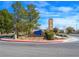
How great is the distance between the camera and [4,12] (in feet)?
133

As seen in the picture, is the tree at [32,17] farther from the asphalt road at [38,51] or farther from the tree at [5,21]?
the asphalt road at [38,51]

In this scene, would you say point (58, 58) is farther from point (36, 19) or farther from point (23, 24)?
point (36, 19)

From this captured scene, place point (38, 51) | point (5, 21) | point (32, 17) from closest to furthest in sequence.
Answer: point (38, 51) → point (32, 17) → point (5, 21)

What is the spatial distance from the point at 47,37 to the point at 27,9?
22.5 feet

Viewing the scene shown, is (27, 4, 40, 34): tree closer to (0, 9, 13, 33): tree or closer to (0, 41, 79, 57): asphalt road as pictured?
(0, 9, 13, 33): tree

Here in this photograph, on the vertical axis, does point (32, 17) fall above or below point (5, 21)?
above

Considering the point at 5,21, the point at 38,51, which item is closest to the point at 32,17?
the point at 5,21

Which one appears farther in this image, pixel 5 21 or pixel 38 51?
pixel 5 21

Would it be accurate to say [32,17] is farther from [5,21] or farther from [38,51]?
[38,51]

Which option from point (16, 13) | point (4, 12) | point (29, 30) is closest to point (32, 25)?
point (29, 30)

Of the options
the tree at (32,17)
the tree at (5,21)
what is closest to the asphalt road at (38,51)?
the tree at (32,17)

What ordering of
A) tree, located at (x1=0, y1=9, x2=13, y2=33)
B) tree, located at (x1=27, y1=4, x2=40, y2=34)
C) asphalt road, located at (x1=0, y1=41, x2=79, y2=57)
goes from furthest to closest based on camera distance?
tree, located at (x1=0, y1=9, x2=13, y2=33) → tree, located at (x1=27, y1=4, x2=40, y2=34) → asphalt road, located at (x1=0, y1=41, x2=79, y2=57)

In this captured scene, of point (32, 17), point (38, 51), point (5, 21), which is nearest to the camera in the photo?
point (38, 51)

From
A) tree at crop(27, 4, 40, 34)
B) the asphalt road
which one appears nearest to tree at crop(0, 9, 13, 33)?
tree at crop(27, 4, 40, 34)
